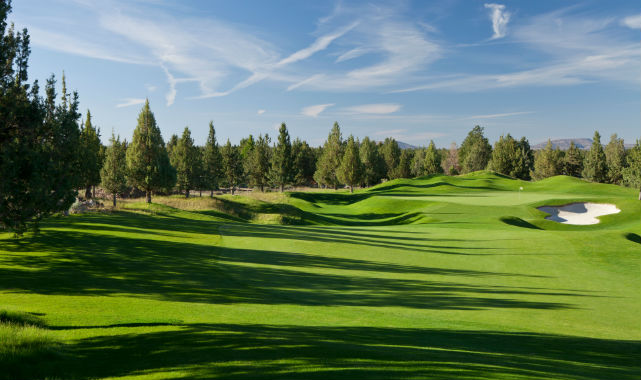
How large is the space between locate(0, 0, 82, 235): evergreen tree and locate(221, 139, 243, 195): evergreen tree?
194ft

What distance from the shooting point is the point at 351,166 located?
78812 millimetres

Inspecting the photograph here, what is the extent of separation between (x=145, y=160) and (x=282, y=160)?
92.2ft

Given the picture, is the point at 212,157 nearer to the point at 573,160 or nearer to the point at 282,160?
the point at 282,160

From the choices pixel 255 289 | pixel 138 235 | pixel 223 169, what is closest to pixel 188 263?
pixel 255 289

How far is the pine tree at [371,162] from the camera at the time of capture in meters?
97.8

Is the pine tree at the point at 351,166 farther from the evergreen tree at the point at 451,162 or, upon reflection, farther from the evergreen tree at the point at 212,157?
the evergreen tree at the point at 451,162

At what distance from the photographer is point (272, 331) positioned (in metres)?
9.09

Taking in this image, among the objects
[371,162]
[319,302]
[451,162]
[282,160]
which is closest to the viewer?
[319,302]

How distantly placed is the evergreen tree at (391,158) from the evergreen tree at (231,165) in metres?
48.3

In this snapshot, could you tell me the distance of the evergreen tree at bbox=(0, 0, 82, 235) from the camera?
9719 mm

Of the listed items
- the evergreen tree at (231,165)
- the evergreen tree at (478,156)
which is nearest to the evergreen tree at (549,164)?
the evergreen tree at (478,156)

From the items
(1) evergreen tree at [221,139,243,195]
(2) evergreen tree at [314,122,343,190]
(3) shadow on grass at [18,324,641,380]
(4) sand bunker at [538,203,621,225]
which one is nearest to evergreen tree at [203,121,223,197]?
(1) evergreen tree at [221,139,243,195]

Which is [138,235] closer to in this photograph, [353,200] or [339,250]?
[339,250]

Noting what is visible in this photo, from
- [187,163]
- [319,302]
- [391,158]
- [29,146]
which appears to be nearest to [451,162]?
[391,158]
